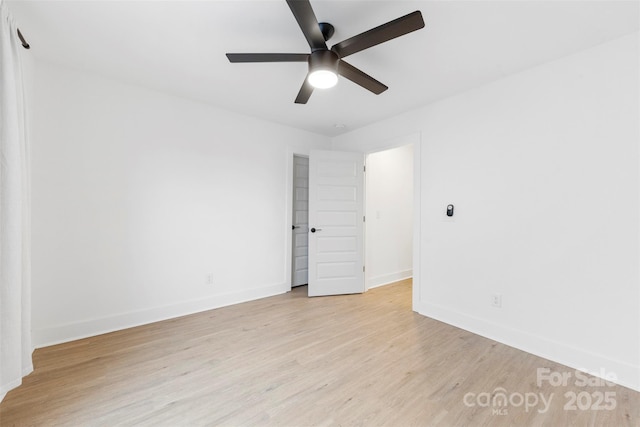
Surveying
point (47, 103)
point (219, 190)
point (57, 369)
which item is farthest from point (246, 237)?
point (47, 103)

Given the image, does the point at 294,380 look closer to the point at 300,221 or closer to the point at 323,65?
the point at 323,65

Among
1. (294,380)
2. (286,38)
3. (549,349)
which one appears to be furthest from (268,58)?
(549,349)

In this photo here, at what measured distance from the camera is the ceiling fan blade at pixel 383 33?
1.34 metres

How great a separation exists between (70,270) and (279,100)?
8.69 feet

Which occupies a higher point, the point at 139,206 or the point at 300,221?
the point at 139,206

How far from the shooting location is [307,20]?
1.39m

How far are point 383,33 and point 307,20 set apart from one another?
0.43 meters

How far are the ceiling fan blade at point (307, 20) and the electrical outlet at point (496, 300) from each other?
261 cm

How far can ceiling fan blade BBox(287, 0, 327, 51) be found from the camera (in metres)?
1.26

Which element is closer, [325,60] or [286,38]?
[325,60]

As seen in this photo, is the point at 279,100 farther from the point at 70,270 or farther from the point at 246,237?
the point at 70,270

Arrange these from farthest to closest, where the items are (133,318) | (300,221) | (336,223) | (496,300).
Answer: (300,221) < (336,223) < (133,318) < (496,300)

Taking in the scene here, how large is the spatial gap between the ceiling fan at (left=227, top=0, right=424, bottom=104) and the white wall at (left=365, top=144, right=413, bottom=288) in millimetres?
2273

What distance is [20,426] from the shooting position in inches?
56.4
